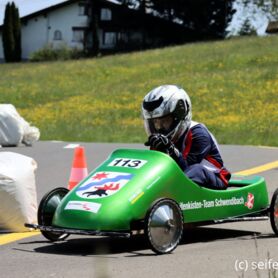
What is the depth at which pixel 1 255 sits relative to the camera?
7.62 m

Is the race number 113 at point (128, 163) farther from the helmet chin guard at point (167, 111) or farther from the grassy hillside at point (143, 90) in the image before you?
the grassy hillside at point (143, 90)

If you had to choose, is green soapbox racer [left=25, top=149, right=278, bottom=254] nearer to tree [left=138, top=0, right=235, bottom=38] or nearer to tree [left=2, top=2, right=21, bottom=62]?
tree [left=2, top=2, right=21, bottom=62]

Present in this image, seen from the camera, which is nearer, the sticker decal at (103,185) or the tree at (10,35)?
the sticker decal at (103,185)

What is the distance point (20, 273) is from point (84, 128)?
66.2ft

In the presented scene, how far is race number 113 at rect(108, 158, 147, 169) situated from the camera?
7756 millimetres

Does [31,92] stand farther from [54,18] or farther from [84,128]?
[54,18]

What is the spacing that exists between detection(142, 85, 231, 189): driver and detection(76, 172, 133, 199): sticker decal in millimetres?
498

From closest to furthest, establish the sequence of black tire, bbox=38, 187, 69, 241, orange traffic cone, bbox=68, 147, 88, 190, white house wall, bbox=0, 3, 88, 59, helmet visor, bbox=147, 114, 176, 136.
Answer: black tire, bbox=38, 187, 69, 241
helmet visor, bbox=147, 114, 176, 136
orange traffic cone, bbox=68, 147, 88, 190
white house wall, bbox=0, 3, 88, 59

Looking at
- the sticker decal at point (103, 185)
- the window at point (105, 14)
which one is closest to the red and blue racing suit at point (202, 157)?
the sticker decal at point (103, 185)

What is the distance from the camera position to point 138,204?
738 cm

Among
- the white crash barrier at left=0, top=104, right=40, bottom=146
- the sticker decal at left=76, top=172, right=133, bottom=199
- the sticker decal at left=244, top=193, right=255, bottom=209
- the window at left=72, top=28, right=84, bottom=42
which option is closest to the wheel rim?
the sticker decal at left=76, top=172, right=133, bottom=199

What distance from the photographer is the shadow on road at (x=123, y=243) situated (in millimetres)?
7617

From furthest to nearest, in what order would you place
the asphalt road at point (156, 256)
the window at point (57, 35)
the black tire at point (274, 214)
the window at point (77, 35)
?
the window at point (57, 35), the window at point (77, 35), the black tire at point (274, 214), the asphalt road at point (156, 256)

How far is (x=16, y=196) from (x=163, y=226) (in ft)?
6.33
